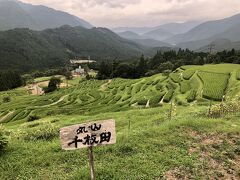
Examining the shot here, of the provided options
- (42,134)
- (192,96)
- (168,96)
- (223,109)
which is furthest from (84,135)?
(168,96)

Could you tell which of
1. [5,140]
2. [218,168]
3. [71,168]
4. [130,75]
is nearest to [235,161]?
[218,168]

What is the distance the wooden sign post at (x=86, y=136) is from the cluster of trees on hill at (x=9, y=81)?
144364 mm

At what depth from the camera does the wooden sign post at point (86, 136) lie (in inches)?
356

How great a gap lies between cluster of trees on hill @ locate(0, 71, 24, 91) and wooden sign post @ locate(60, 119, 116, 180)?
14436 centimetres

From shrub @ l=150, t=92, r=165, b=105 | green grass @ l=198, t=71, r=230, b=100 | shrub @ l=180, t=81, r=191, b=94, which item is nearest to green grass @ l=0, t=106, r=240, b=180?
green grass @ l=198, t=71, r=230, b=100

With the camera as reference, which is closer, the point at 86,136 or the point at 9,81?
the point at 86,136

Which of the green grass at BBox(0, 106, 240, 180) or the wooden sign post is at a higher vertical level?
the wooden sign post

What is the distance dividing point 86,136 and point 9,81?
145 m

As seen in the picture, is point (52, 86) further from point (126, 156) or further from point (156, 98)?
point (126, 156)

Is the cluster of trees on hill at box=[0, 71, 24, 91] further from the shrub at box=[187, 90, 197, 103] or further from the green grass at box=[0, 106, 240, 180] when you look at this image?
the green grass at box=[0, 106, 240, 180]

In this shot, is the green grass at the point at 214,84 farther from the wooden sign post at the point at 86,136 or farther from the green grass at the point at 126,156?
the wooden sign post at the point at 86,136

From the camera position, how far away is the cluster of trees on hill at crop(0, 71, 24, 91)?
144m

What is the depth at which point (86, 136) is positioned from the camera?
9.10 m

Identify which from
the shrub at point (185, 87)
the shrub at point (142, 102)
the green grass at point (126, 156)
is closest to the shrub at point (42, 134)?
the green grass at point (126, 156)
